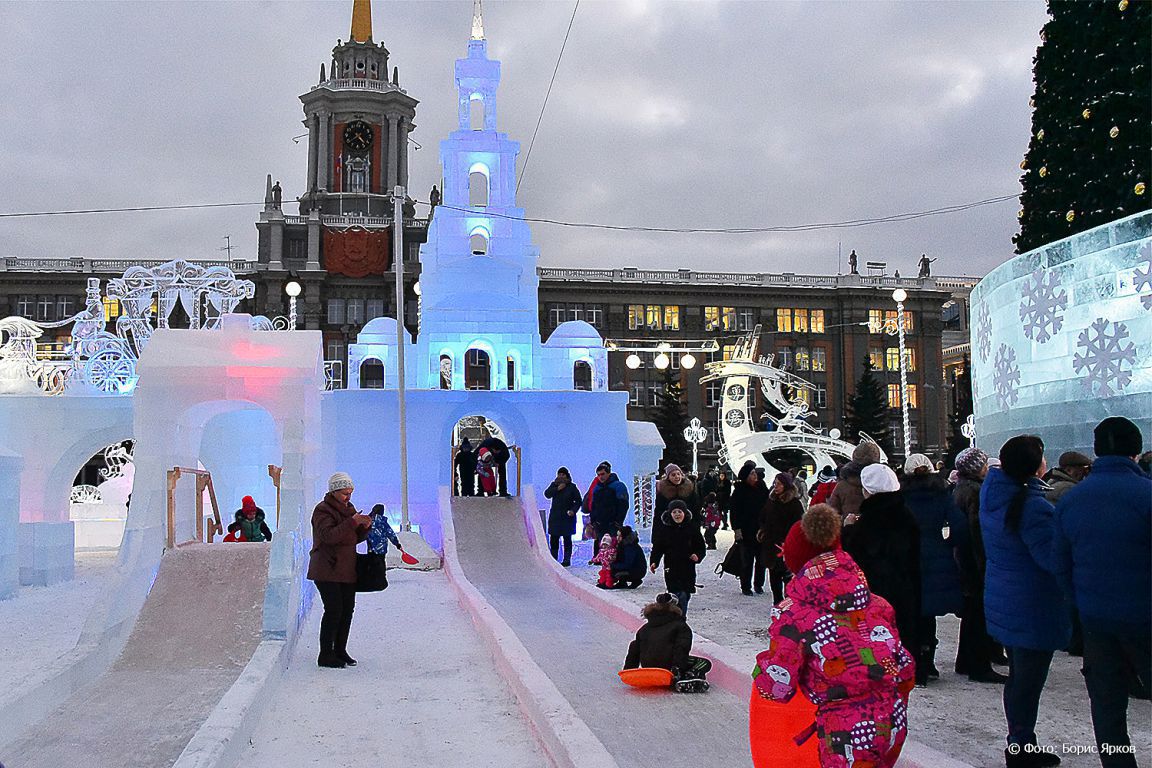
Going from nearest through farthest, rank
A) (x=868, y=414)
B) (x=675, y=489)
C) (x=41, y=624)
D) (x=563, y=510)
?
(x=675, y=489)
(x=41, y=624)
(x=563, y=510)
(x=868, y=414)

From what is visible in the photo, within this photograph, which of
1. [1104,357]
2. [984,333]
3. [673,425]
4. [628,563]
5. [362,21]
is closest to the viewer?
[1104,357]

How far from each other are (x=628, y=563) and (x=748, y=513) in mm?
1852

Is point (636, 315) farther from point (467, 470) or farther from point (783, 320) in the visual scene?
point (467, 470)

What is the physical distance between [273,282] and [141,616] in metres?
51.7

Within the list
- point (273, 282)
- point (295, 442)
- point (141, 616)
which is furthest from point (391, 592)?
point (273, 282)

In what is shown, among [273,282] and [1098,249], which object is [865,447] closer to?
[1098,249]

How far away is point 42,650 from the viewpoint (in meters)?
11.1

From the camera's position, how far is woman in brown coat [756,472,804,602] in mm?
12062

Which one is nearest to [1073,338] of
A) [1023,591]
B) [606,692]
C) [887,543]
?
[887,543]

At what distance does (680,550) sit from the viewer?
10.9 m

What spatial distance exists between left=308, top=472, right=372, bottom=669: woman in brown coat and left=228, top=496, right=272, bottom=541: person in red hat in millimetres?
6057

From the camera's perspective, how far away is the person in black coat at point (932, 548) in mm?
7797

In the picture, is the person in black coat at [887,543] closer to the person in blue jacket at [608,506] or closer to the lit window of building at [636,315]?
the person in blue jacket at [608,506]

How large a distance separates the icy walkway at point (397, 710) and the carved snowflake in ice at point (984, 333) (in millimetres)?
6785
